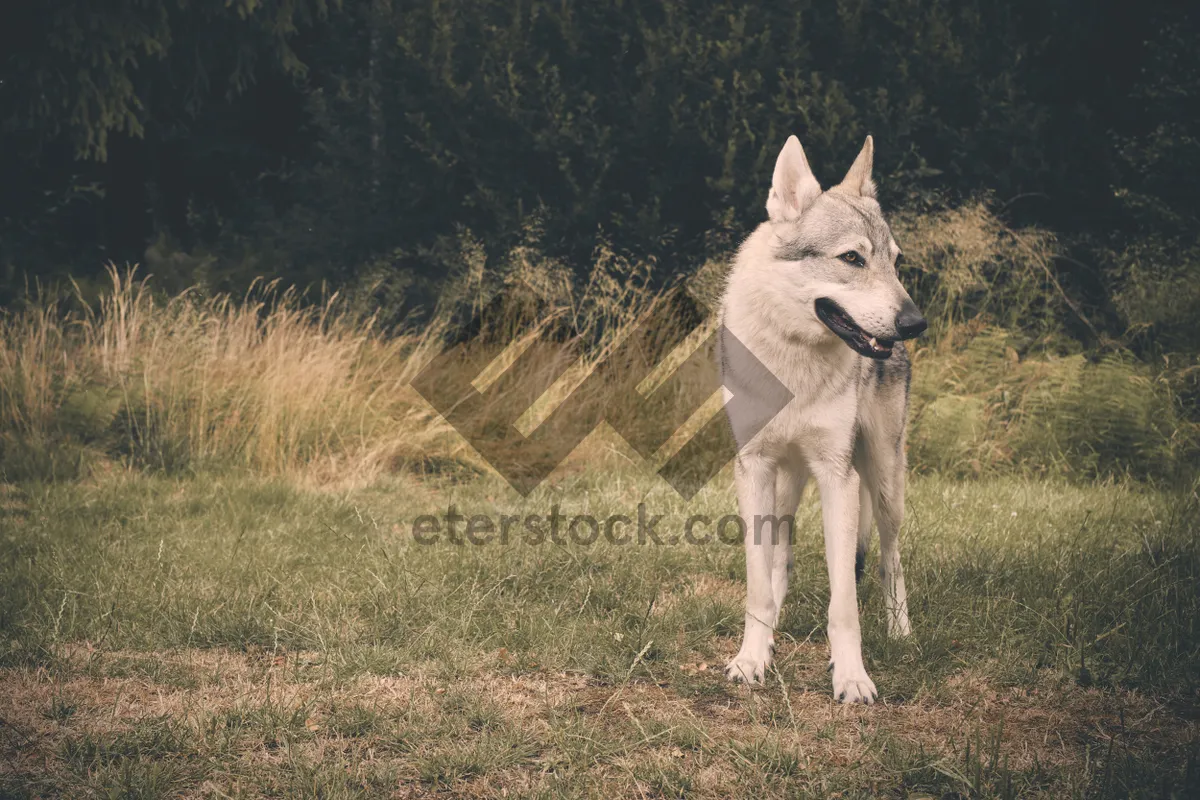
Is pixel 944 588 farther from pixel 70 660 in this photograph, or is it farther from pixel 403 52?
pixel 403 52

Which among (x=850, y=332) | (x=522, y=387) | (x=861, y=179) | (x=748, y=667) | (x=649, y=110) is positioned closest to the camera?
(x=850, y=332)

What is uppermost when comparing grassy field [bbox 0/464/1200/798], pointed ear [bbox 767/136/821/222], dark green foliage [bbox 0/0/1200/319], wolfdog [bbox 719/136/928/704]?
dark green foliage [bbox 0/0/1200/319]

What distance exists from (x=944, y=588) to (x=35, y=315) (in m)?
8.21

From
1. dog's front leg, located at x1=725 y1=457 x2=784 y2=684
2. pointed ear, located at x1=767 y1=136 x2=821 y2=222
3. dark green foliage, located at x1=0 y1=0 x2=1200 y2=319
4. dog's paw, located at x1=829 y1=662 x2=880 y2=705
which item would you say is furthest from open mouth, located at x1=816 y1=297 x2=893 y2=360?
dark green foliage, located at x1=0 y1=0 x2=1200 y2=319

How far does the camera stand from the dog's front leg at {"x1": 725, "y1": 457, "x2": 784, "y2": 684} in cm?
352

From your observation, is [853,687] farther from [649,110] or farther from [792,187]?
[649,110]

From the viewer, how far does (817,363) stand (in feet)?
11.7

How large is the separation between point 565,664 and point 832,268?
70.3 inches

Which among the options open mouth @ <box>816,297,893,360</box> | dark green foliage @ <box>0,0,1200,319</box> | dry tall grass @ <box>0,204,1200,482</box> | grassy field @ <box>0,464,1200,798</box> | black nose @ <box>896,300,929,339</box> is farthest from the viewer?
dark green foliage @ <box>0,0,1200,319</box>

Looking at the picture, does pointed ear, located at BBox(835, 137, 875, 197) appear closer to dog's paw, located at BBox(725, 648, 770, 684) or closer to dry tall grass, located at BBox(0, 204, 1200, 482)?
dog's paw, located at BBox(725, 648, 770, 684)

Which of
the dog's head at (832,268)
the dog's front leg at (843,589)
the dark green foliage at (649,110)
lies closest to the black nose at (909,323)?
the dog's head at (832,268)

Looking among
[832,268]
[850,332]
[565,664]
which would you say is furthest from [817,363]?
[565,664]

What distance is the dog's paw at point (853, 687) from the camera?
327 cm

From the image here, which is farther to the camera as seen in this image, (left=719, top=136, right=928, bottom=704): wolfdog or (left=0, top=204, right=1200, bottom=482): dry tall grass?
(left=0, top=204, right=1200, bottom=482): dry tall grass
